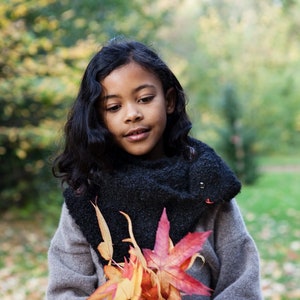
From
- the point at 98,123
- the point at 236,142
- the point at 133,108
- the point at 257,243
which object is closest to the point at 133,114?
the point at 133,108

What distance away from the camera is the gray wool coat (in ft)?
4.81

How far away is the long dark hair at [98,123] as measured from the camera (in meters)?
1.56

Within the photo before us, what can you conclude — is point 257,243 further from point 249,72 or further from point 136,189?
point 249,72

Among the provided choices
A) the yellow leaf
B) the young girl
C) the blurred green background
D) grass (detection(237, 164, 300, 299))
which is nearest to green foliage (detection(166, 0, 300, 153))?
the blurred green background

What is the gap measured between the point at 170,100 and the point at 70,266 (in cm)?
63

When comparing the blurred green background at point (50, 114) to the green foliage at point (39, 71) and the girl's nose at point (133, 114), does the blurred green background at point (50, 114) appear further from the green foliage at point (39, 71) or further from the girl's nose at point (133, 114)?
the girl's nose at point (133, 114)

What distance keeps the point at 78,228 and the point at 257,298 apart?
58 centimetres

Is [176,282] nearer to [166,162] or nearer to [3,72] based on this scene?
[166,162]

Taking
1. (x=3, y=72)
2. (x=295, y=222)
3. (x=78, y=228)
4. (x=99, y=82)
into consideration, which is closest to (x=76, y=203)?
(x=78, y=228)

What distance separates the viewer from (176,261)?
1121 mm

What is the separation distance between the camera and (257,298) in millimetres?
1462

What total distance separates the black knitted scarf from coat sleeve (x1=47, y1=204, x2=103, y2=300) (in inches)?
2.0

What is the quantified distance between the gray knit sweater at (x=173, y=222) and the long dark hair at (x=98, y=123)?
0.08 meters

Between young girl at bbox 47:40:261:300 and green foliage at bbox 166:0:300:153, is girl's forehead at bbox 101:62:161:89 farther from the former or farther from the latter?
green foliage at bbox 166:0:300:153
